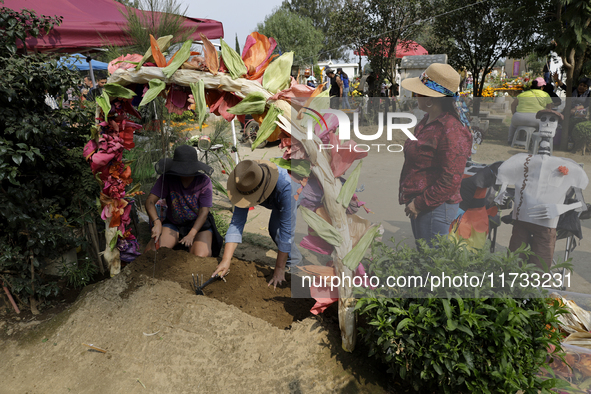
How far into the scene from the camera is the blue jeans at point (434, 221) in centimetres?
236

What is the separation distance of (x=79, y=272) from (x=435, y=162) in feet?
10.2

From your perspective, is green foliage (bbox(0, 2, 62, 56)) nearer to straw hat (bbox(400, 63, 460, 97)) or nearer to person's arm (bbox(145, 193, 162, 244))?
person's arm (bbox(145, 193, 162, 244))

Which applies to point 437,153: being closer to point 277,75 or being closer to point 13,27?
point 277,75

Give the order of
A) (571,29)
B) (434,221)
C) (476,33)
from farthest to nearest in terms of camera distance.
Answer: (476,33) < (571,29) < (434,221)

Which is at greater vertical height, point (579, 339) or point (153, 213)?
point (153, 213)

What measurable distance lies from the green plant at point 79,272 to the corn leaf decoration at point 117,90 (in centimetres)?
164

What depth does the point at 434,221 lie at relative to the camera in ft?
7.97

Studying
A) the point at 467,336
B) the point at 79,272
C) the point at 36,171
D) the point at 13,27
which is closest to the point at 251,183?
the point at 467,336

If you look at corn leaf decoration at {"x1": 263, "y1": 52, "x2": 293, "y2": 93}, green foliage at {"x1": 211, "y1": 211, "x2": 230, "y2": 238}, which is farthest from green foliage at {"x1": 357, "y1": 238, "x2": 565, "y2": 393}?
green foliage at {"x1": 211, "y1": 211, "x2": 230, "y2": 238}

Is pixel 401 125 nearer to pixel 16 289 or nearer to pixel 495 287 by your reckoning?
pixel 495 287

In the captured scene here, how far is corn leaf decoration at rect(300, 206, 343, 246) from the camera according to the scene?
2014 mm

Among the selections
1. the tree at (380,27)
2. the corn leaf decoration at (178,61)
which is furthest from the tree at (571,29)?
the corn leaf decoration at (178,61)

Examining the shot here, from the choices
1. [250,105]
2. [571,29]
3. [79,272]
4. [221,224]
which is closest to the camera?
[250,105]

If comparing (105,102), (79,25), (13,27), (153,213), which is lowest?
(153,213)
